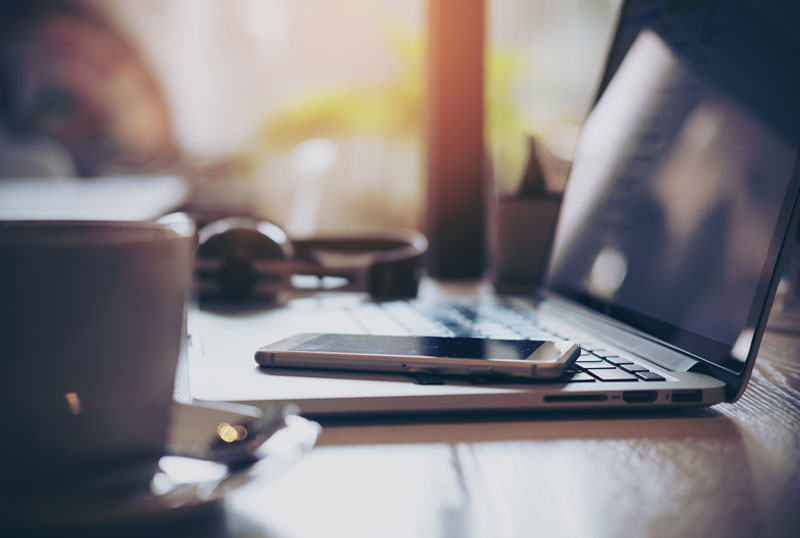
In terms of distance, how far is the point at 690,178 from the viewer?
50 centimetres

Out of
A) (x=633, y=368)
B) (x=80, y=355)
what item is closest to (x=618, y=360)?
(x=633, y=368)

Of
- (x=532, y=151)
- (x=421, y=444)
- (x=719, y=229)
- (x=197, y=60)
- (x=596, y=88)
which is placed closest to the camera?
(x=421, y=444)

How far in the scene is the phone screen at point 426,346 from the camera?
40 centimetres

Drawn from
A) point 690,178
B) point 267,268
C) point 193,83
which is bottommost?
point 267,268

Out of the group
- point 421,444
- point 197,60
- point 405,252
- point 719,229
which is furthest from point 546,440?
point 197,60

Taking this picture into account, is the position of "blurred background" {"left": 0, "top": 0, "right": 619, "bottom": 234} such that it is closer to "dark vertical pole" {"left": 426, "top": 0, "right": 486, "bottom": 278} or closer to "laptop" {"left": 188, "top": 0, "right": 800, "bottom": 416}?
"dark vertical pole" {"left": 426, "top": 0, "right": 486, "bottom": 278}

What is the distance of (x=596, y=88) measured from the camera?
0.72 meters

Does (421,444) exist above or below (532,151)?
below

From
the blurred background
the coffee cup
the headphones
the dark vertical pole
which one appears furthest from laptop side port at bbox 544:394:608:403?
the blurred background

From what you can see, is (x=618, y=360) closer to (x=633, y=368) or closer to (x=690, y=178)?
(x=633, y=368)

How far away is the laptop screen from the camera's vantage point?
40 cm

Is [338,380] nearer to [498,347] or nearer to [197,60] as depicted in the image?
[498,347]

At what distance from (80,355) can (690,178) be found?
0.43 m

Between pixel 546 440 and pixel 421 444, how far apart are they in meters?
0.06
